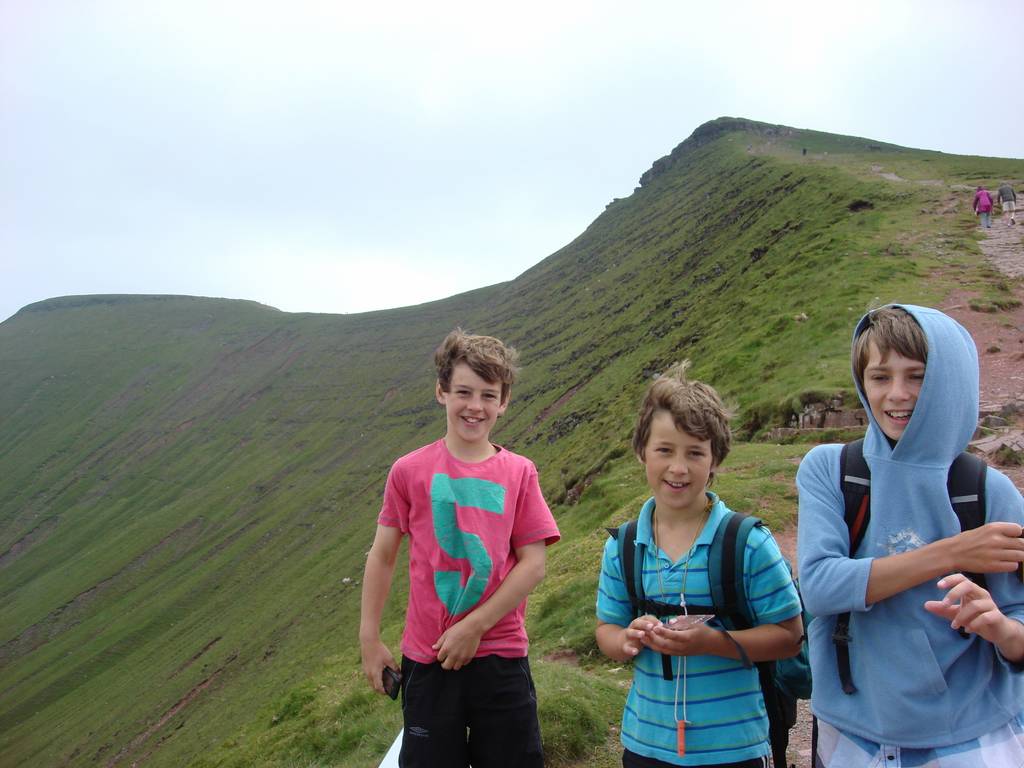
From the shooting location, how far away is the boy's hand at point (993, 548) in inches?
95.0

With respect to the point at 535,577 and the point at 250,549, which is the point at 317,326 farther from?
the point at 535,577

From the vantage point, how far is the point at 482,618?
3.72 meters

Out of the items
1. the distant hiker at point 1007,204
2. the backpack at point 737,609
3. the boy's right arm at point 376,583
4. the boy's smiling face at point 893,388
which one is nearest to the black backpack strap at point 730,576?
the backpack at point 737,609

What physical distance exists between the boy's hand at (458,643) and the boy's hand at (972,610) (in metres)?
2.19

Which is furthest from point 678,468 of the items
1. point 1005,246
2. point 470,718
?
point 1005,246

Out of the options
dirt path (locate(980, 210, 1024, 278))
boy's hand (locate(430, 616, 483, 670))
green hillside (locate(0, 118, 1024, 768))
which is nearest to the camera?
boy's hand (locate(430, 616, 483, 670))

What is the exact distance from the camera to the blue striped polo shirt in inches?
123

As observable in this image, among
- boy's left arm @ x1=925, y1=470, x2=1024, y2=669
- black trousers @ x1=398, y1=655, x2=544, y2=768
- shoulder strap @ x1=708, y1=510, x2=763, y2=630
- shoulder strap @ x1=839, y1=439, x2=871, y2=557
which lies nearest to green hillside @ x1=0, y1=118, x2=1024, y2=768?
shoulder strap @ x1=839, y1=439, x2=871, y2=557

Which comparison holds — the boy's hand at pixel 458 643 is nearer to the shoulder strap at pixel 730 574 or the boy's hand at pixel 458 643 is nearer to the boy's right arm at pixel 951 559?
the shoulder strap at pixel 730 574

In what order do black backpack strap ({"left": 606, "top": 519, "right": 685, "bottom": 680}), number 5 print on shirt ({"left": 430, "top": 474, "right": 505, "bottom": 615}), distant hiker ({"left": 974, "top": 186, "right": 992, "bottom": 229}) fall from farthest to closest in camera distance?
1. distant hiker ({"left": 974, "top": 186, "right": 992, "bottom": 229})
2. number 5 print on shirt ({"left": 430, "top": 474, "right": 505, "bottom": 615})
3. black backpack strap ({"left": 606, "top": 519, "right": 685, "bottom": 680})

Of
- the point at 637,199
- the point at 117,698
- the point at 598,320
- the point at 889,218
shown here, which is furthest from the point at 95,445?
the point at 889,218

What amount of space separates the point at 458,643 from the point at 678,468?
59.4 inches

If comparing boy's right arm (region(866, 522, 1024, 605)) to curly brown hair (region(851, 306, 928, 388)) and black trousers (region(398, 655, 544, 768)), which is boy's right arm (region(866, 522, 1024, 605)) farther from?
black trousers (region(398, 655, 544, 768))

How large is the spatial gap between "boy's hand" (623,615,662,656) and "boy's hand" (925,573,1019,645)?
1090mm
